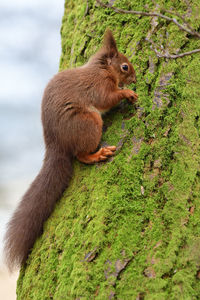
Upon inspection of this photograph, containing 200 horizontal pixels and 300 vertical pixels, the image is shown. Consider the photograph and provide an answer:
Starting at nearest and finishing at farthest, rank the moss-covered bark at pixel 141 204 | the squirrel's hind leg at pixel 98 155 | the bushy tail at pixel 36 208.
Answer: the moss-covered bark at pixel 141 204, the squirrel's hind leg at pixel 98 155, the bushy tail at pixel 36 208

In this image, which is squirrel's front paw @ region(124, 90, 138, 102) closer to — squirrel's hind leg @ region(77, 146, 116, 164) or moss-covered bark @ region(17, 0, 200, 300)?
moss-covered bark @ region(17, 0, 200, 300)

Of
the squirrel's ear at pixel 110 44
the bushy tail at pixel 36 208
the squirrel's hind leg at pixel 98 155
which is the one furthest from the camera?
the squirrel's ear at pixel 110 44

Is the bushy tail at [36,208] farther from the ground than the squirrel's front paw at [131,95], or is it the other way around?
the squirrel's front paw at [131,95]

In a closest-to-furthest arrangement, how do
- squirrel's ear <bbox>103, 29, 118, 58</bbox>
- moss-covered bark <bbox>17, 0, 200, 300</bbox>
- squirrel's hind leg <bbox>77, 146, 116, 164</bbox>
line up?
moss-covered bark <bbox>17, 0, 200, 300</bbox> → squirrel's hind leg <bbox>77, 146, 116, 164</bbox> → squirrel's ear <bbox>103, 29, 118, 58</bbox>

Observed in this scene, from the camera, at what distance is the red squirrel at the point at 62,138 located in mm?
2430

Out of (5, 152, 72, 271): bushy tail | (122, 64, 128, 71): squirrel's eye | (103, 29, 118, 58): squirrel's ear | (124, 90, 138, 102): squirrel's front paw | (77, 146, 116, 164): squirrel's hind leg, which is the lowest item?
(5, 152, 72, 271): bushy tail

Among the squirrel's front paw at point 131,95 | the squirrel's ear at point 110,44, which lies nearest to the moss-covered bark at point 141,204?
the squirrel's front paw at point 131,95

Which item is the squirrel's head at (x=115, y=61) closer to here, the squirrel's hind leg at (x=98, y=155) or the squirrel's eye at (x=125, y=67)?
the squirrel's eye at (x=125, y=67)

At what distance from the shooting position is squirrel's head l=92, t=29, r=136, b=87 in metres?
2.72

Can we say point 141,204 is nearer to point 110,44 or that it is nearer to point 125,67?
point 125,67

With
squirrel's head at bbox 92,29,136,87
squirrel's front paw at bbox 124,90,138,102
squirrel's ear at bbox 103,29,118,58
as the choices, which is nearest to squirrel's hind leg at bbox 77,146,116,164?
squirrel's front paw at bbox 124,90,138,102

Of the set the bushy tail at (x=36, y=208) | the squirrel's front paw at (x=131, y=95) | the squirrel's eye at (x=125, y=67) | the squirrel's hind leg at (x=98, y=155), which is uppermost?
the squirrel's eye at (x=125, y=67)

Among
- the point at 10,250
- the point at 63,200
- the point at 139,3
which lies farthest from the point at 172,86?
the point at 10,250

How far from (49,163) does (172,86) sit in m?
1.09
